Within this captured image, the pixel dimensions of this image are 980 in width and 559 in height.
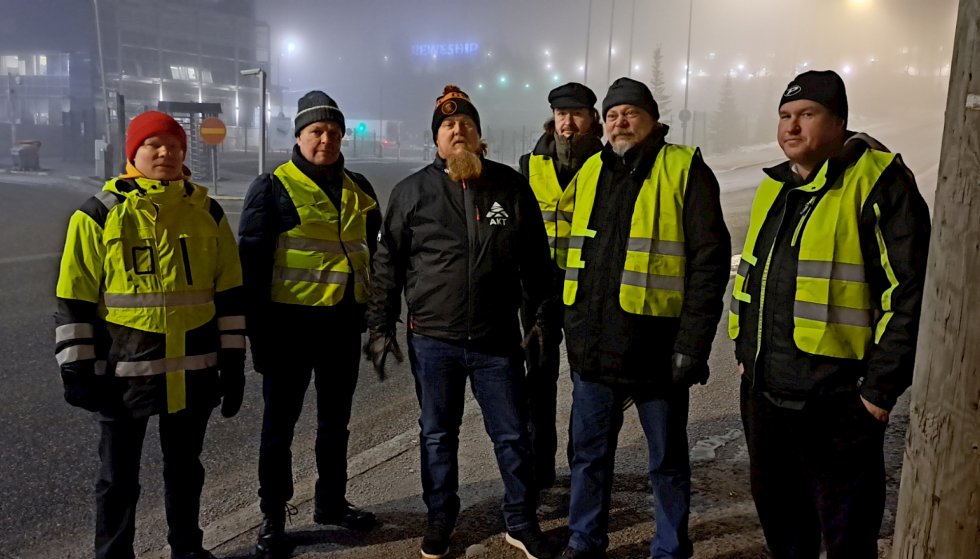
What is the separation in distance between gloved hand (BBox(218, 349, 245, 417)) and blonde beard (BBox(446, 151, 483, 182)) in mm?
1198

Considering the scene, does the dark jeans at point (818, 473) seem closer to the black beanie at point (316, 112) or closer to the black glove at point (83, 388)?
the black beanie at point (316, 112)

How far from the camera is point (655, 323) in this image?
10.4ft

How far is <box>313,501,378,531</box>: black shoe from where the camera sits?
372cm

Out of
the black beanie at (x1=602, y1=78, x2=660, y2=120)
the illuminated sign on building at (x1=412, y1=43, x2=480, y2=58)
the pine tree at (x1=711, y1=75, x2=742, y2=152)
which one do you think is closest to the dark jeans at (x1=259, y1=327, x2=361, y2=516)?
the black beanie at (x1=602, y1=78, x2=660, y2=120)

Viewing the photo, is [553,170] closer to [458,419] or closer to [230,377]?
[458,419]

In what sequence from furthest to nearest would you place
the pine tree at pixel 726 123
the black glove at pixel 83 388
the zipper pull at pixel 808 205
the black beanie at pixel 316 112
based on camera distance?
1. the pine tree at pixel 726 123
2. the black beanie at pixel 316 112
3. the black glove at pixel 83 388
4. the zipper pull at pixel 808 205

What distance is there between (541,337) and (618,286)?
66 cm

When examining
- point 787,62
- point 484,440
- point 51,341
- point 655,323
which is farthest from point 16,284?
point 787,62

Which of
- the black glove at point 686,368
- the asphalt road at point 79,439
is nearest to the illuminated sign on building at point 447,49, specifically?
the asphalt road at point 79,439

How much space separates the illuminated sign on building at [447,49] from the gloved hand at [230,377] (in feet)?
332

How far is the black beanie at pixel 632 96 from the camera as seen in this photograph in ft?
10.5

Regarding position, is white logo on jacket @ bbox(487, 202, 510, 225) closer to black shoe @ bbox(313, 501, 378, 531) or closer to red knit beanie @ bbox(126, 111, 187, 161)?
red knit beanie @ bbox(126, 111, 187, 161)

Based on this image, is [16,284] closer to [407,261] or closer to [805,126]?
[407,261]

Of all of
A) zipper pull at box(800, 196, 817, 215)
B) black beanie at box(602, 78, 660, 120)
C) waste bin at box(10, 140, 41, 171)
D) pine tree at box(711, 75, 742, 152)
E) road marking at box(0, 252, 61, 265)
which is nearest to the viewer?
zipper pull at box(800, 196, 817, 215)
